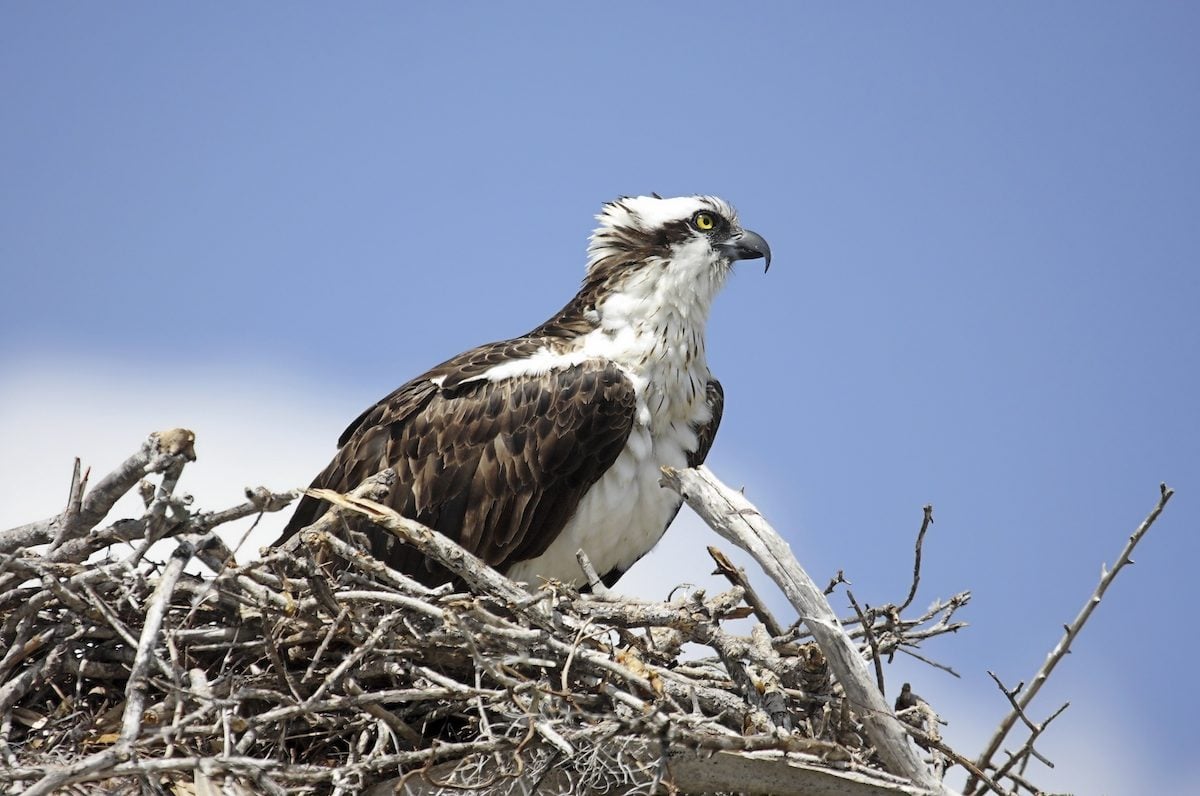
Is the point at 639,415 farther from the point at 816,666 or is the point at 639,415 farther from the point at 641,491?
the point at 816,666

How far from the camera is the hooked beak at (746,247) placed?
7.51 m

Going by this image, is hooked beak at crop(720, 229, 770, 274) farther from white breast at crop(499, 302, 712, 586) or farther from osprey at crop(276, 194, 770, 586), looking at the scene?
white breast at crop(499, 302, 712, 586)

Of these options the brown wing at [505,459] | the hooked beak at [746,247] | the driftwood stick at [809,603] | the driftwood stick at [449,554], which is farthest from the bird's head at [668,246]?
the driftwood stick at [449,554]

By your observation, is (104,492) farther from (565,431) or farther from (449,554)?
(565,431)

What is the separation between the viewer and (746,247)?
754cm

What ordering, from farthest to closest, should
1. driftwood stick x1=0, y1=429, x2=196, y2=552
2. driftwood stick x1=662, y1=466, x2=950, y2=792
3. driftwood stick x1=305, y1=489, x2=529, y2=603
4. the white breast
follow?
the white breast < driftwood stick x1=305, y1=489, x2=529, y2=603 < driftwood stick x1=662, y1=466, x2=950, y2=792 < driftwood stick x1=0, y1=429, x2=196, y2=552

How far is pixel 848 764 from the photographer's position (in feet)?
16.2

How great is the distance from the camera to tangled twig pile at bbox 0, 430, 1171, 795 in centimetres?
484

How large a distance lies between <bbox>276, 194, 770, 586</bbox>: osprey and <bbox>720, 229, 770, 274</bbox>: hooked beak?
0.23 feet

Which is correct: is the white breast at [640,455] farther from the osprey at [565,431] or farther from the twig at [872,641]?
the twig at [872,641]

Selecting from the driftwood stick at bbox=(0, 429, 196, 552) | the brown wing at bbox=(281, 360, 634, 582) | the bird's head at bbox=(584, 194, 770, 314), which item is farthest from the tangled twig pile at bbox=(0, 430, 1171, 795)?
the bird's head at bbox=(584, 194, 770, 314)

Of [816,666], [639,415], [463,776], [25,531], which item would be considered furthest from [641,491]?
[25,531]

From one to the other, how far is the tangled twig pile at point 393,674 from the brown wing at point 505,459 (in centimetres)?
91

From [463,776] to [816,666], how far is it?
1.46 metres
